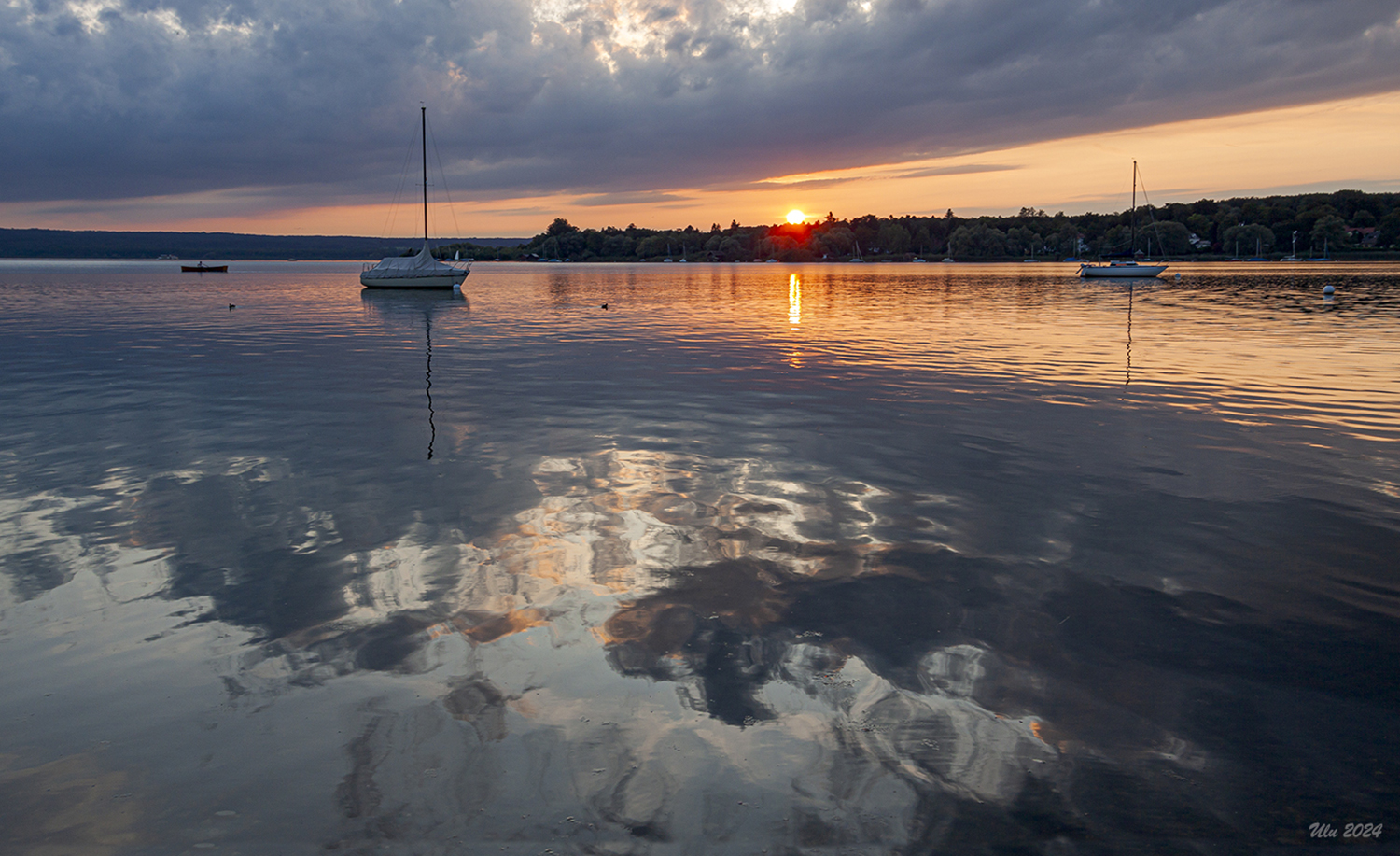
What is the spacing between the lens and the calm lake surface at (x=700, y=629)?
16.8ft

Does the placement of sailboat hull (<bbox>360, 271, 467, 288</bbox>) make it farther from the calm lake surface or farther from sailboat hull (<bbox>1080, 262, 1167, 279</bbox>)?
sailboat hull (<bbox>1080, 262, 1167, 279</bbox>)

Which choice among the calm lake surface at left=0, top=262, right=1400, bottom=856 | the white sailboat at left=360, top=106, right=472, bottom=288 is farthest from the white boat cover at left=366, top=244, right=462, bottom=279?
the calm lake surface at left=0, top=262, right=1400, bottom=856

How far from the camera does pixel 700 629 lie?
7.58 meters

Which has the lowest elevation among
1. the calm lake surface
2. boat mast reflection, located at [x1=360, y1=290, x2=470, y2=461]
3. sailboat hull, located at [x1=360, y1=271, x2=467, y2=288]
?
the calm lake surface

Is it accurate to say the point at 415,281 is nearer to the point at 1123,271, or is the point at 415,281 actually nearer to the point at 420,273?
the point at 420,273

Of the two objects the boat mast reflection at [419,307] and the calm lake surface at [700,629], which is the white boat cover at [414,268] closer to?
the boat mast reflection at [419,307]

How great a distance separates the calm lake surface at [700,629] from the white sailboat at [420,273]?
56284mm

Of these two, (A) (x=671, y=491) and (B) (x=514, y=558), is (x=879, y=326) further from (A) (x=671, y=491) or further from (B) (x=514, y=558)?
(B) (x=514, y=558)

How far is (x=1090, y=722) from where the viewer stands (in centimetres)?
606

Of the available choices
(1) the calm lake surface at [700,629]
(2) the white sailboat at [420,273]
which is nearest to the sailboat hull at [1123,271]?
(2) the white sailboat at [420,273]

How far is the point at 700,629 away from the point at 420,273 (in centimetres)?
7256

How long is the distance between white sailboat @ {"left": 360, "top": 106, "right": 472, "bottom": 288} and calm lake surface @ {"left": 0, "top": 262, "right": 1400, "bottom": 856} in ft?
185

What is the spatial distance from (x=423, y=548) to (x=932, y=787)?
6.69m

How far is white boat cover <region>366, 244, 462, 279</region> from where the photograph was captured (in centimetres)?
7250
